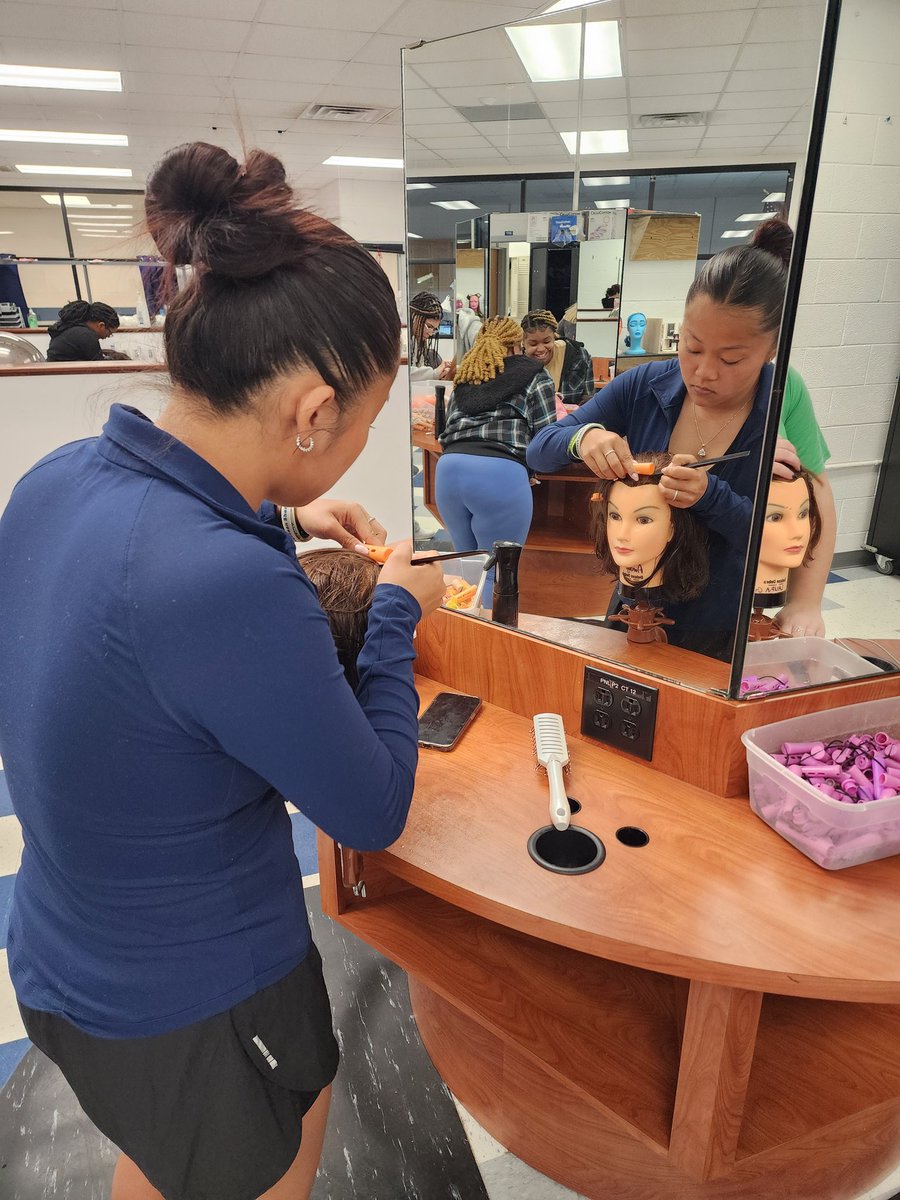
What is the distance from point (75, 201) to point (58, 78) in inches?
301

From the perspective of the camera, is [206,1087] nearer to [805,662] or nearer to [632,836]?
[632,836]

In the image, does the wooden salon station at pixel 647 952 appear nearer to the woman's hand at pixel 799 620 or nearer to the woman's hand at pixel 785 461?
the woman's hand at pixel 799 620

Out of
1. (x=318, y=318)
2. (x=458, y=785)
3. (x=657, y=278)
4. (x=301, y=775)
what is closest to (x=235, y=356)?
(x=318, y=318)

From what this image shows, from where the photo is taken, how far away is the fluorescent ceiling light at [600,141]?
3.29 ft

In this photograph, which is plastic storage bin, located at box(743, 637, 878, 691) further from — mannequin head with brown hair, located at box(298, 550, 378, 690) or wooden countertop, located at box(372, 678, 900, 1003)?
mannequin head with brown hair, located at box(298, 550, 378, 690)

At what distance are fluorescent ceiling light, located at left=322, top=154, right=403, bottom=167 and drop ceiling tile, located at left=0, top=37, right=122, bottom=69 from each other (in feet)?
12.8

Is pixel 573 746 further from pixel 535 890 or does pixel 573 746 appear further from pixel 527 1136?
pixel 527 1136

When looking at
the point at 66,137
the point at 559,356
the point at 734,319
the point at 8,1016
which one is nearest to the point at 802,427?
the point at 734,319

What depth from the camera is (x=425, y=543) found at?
1.48 m

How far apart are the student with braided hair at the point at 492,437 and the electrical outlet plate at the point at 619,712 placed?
299 mm

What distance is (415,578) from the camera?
94 cm

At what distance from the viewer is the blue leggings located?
1.31 meters

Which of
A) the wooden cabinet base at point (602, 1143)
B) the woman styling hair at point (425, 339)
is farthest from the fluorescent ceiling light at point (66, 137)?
the wooden cabinet base at point (602, 1143)

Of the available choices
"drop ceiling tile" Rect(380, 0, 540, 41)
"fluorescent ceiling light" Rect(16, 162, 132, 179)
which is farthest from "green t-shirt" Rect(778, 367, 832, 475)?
"fluorescent ceiling light" Rect(16, 162, 132, 179)
